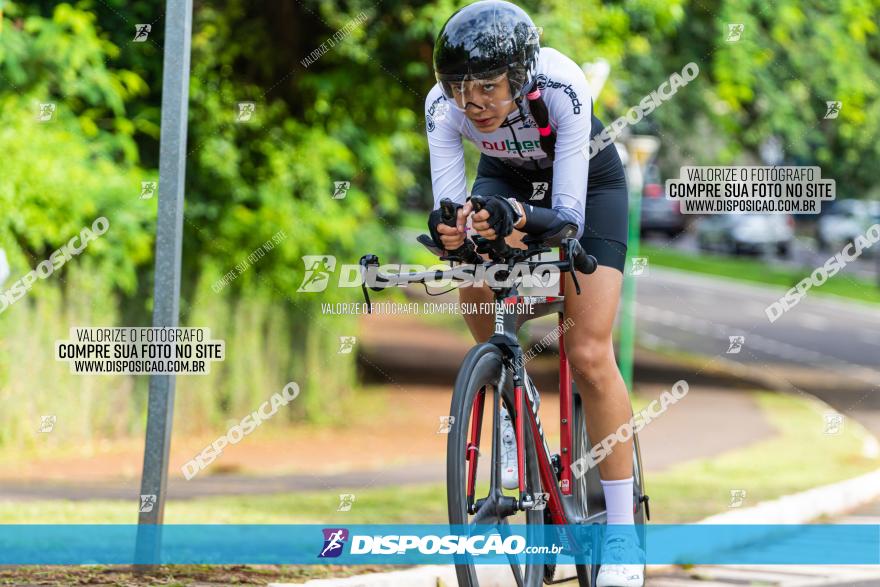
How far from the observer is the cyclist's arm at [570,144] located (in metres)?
4.47

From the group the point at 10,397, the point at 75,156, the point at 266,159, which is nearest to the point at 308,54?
the point at 266,159

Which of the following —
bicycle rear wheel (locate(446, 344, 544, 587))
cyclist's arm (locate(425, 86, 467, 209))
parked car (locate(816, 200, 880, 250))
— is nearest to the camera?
bicycle rear wheel (locate(446, 344, 544, 587))

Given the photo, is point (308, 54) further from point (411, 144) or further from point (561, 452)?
point (561, 452)

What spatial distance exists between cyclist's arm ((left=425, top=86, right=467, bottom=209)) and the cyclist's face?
0.27 meters

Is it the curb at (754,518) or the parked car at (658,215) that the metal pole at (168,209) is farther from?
the parked car at (658,215)

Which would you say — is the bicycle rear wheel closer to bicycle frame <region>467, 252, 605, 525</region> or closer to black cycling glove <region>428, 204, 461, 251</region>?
bicycle frame <region>467, 252, 605, 525</region>

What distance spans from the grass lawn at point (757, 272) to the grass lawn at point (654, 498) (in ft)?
78.1

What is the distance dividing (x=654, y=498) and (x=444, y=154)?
5002 millimetres

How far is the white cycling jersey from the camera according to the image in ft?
14.7

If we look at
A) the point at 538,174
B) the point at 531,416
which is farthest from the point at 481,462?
the point at 538,174

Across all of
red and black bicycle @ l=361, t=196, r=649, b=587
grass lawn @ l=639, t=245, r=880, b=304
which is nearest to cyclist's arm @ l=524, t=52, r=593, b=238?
red and black bicycle @ l=361, t=196, r=649, b=587

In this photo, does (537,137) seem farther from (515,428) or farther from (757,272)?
(757,272)

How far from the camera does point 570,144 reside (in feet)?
14.7

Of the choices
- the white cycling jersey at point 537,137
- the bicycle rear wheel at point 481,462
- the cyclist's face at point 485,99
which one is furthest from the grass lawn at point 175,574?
the cyclist's face at point 485,99
